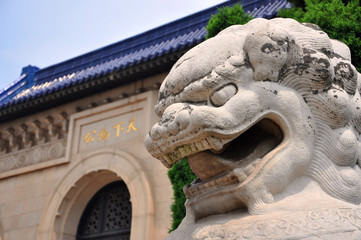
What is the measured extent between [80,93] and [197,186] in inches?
260

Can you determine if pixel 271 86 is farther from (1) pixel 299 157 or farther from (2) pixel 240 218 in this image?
(2) pixel 240 218

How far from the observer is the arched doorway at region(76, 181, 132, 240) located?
25.4 feet

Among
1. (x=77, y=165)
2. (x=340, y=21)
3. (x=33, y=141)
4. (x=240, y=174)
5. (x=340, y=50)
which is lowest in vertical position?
(x=240, y=174)

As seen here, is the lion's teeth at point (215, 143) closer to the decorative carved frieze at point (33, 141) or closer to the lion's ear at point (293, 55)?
the lion's ear at point (293, 55)

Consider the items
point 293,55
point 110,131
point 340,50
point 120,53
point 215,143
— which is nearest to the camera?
point 215,143

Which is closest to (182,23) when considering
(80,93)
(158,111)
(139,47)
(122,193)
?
(139,47)

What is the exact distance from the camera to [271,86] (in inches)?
71.5

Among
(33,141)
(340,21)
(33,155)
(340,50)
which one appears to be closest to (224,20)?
(340,21)

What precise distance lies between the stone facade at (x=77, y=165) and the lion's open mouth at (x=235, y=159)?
4.84 meters

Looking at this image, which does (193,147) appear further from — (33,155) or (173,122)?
(33,155)

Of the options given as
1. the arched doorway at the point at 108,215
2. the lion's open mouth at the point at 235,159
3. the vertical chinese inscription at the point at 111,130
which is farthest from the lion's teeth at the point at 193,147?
the arched doorway at the point at 108,215

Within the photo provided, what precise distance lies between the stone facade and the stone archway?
0.6 inches

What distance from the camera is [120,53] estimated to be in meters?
11.3

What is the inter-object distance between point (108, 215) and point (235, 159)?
6.54 metres
